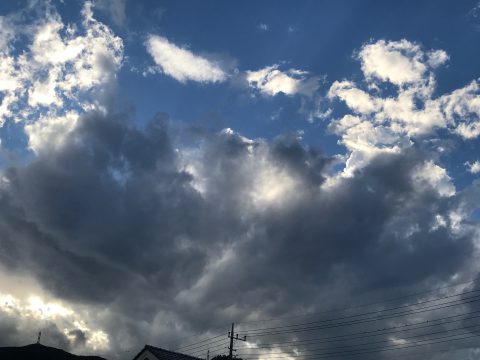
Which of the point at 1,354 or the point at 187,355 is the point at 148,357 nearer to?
the point at 187,355

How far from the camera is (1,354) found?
180 metres

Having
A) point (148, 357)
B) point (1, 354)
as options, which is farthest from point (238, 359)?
point (1, 354)

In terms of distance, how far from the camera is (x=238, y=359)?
233 ft

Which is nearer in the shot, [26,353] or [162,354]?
[162,354]

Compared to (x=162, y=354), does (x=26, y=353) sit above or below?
above

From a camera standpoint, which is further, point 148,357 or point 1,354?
point 1,354

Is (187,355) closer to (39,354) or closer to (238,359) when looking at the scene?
(238,359)

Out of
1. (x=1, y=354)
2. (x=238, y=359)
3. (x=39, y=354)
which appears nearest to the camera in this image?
(x=238, y=359)

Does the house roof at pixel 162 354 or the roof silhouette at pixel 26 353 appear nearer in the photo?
the house roof at pixel 162 354

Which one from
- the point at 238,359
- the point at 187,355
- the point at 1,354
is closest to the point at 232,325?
the point at 187,355

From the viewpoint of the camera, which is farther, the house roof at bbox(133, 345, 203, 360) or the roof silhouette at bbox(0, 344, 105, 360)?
the roof silhouette at bbox(0, 344, 105, 360)

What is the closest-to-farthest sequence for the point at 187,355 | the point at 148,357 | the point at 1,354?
1. the point at 148,357
2. the point at 187,355
3. the point at 1,354

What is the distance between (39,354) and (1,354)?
16789 millimetres

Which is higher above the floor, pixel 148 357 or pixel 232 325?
pixel 232 325
